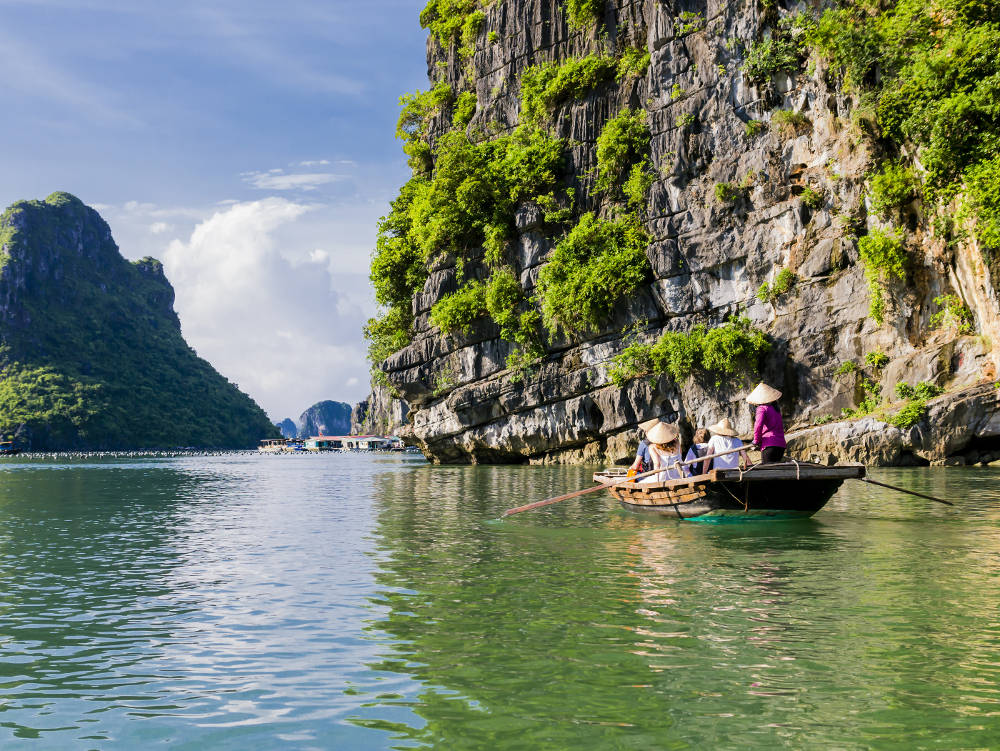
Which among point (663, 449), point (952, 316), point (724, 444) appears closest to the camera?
point (724, 444)

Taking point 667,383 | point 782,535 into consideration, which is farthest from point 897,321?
point 782,535

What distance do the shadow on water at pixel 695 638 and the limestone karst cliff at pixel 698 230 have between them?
62.0 feet

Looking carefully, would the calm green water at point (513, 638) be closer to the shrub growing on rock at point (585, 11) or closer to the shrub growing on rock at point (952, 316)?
the shrub growing on rock at point (952, 316)

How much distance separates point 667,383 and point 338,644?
1197 inches

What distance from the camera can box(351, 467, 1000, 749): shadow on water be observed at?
16.6 ft

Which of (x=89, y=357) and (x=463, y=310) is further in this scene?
(x=89, y=357)

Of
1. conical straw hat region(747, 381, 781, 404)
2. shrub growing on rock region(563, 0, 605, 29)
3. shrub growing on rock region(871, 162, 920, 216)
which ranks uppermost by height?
shrub growing on rock region(563, 0, 605, 29)

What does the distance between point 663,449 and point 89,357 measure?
14047 cm

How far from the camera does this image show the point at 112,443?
120 m

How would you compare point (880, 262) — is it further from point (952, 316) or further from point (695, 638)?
point (695, 638)

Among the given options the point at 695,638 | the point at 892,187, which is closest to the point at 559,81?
the point at 892,187

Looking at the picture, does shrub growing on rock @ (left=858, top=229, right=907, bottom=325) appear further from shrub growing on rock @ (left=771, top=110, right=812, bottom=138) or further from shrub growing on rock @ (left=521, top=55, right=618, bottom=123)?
shrub growing on rock @ (left=521, top=55, right=618, bottom=123)

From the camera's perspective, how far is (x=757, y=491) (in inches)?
570

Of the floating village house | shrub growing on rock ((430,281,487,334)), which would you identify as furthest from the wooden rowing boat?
the floating village house
